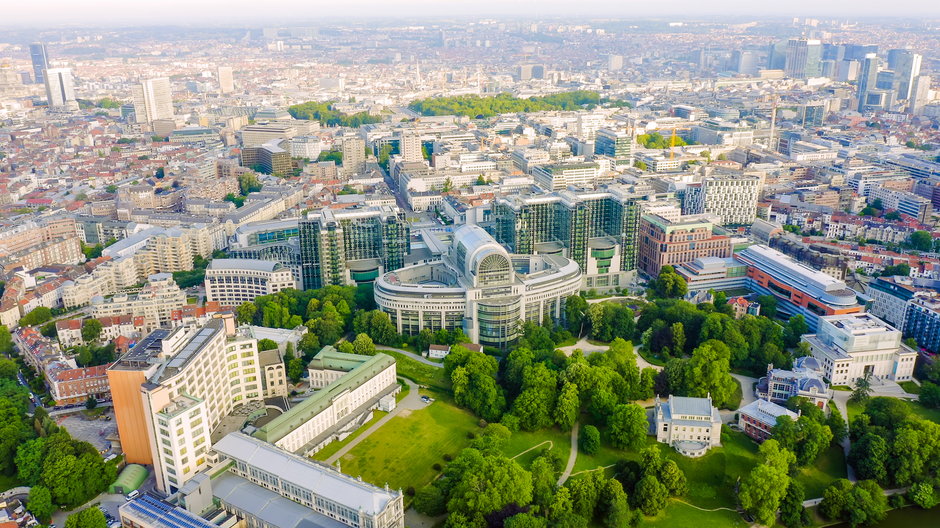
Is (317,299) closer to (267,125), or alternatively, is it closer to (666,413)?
(666,413)

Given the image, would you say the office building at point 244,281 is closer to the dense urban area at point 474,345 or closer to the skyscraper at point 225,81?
the dense urban area at point 474,345

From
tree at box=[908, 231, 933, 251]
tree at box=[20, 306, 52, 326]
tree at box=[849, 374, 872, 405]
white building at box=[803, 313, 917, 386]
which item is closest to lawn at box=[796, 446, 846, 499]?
tree at box=[849, 374, 872, 405]

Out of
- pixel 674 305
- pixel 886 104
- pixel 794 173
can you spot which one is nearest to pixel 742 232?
pixel 674 305

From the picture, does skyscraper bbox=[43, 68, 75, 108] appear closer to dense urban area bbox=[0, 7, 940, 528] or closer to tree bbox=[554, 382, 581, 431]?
dense urban area bbox=[0, 7, 940, 528]

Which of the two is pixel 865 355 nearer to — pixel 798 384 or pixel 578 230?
pixel 798 384

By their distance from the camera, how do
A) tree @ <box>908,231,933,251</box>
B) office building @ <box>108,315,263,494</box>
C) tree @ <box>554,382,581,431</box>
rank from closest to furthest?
office building @ <box>108,315,263,494</box>, tree @ <box>554,382,581,431</box>, tree @ <box>908,231,933,251</box>

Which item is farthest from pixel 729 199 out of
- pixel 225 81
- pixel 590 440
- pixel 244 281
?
pixel 225 81
